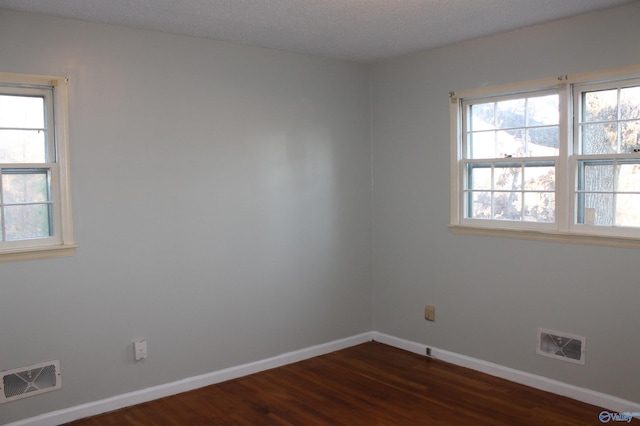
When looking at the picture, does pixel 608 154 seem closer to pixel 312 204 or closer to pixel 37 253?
pixel 312 204

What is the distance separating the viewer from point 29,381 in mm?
3318

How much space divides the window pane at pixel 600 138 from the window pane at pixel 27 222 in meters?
3.52

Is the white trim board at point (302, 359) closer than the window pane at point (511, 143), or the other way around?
the white trim board at point (302, 359)

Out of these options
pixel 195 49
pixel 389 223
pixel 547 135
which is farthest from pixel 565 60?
pixel 195 49

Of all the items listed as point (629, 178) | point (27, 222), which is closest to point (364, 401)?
point (629, 178)

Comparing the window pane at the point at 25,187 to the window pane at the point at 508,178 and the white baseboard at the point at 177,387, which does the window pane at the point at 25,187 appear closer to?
the white baseboard at the point at 177,387

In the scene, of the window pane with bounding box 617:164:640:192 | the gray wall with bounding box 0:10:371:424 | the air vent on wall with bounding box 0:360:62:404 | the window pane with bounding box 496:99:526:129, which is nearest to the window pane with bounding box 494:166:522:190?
the window pane with bounding box 496:99:526:129

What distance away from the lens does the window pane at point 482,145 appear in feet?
13.6

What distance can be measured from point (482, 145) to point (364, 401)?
211cm

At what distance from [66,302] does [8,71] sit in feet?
4.70

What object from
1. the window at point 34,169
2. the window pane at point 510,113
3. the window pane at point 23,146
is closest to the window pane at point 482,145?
the window pane at point 510,113

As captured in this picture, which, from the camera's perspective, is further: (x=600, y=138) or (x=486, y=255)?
(x=486, y=255)

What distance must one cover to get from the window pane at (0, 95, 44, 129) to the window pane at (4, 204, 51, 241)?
497mm

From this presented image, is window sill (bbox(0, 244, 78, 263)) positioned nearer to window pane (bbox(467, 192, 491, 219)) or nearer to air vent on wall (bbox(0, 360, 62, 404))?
air vent on wall (bbox(0, 360, 62, 404))
